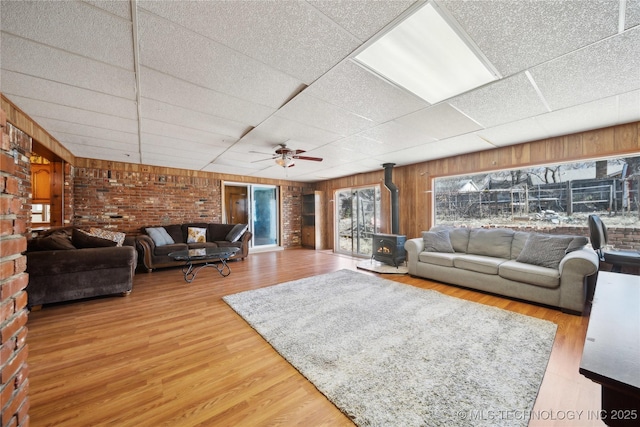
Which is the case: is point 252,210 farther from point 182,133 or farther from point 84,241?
point 84,241

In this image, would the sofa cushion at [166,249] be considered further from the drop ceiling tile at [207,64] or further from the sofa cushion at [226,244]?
the drop ceiling tile at [207,64]

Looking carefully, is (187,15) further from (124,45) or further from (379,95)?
(379,95)

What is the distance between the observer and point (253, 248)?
7.25 metres

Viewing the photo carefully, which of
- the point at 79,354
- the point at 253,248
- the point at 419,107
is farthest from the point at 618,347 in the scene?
the point at 253,248

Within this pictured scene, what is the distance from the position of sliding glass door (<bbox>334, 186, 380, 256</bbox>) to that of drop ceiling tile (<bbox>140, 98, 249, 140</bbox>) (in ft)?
13.2

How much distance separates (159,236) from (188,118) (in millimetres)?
3271

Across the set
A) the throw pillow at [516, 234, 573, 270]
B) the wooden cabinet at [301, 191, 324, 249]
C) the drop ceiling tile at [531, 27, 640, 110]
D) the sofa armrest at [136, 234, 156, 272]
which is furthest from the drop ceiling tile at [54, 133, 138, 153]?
the throw pillow at [516, 234, 573, 270]

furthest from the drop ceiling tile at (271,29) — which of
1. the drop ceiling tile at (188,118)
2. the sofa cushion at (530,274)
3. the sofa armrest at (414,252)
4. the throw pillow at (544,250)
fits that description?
the throw pillow at (544,250)

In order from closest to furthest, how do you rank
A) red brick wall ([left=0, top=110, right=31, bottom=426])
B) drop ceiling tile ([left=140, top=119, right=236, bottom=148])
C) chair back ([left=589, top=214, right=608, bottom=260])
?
red brick wall ([left=0, top=110, right=31, bottom=426]) < chair back ([left=589, top=214, right=608, bottom=260]) < drop ceiling tile ([left=140, top=119, right=236, bottom=148])

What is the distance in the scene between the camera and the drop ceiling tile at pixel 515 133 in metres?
3.01

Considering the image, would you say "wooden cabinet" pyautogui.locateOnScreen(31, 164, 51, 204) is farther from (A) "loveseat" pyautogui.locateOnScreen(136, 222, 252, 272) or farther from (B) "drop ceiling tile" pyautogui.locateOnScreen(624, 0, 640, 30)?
(B) "drop ceiling tile" pyautogui.locateOnScreen(624, 0, 640, 30)

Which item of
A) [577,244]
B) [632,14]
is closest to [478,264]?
[577,244]

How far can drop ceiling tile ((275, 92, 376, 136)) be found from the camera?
2.39 meters

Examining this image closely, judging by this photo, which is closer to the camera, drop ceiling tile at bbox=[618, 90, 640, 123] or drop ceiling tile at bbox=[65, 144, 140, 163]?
drop ceiling tile at bbox=[618, 90, 640, 123]
